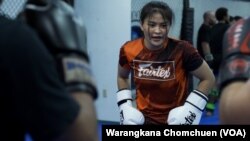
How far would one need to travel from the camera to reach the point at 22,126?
3.14 feet

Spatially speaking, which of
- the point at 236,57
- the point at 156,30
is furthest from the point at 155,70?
the point at 236,57

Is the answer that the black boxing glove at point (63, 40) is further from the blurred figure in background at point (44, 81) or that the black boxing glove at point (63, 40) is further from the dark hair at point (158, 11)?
the dark hair at point (158, 11)

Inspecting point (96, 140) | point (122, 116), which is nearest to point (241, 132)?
point (122, 116)

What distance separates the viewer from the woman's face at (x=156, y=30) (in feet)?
8.30

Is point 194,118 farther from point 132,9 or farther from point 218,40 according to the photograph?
point 218,40

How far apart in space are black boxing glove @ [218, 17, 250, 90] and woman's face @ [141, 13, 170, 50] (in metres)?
1.49

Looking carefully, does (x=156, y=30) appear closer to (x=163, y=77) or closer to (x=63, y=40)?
(x=163, y=77)

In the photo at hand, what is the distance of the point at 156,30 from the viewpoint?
2.53 metres

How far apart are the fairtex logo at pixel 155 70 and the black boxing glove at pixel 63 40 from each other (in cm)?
154

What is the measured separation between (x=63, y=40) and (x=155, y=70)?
1.62 meters

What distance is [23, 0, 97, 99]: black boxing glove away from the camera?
0.96 metres

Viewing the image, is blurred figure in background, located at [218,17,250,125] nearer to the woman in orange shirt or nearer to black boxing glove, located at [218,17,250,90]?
black boxing glove, located at [218,17,250,90]
